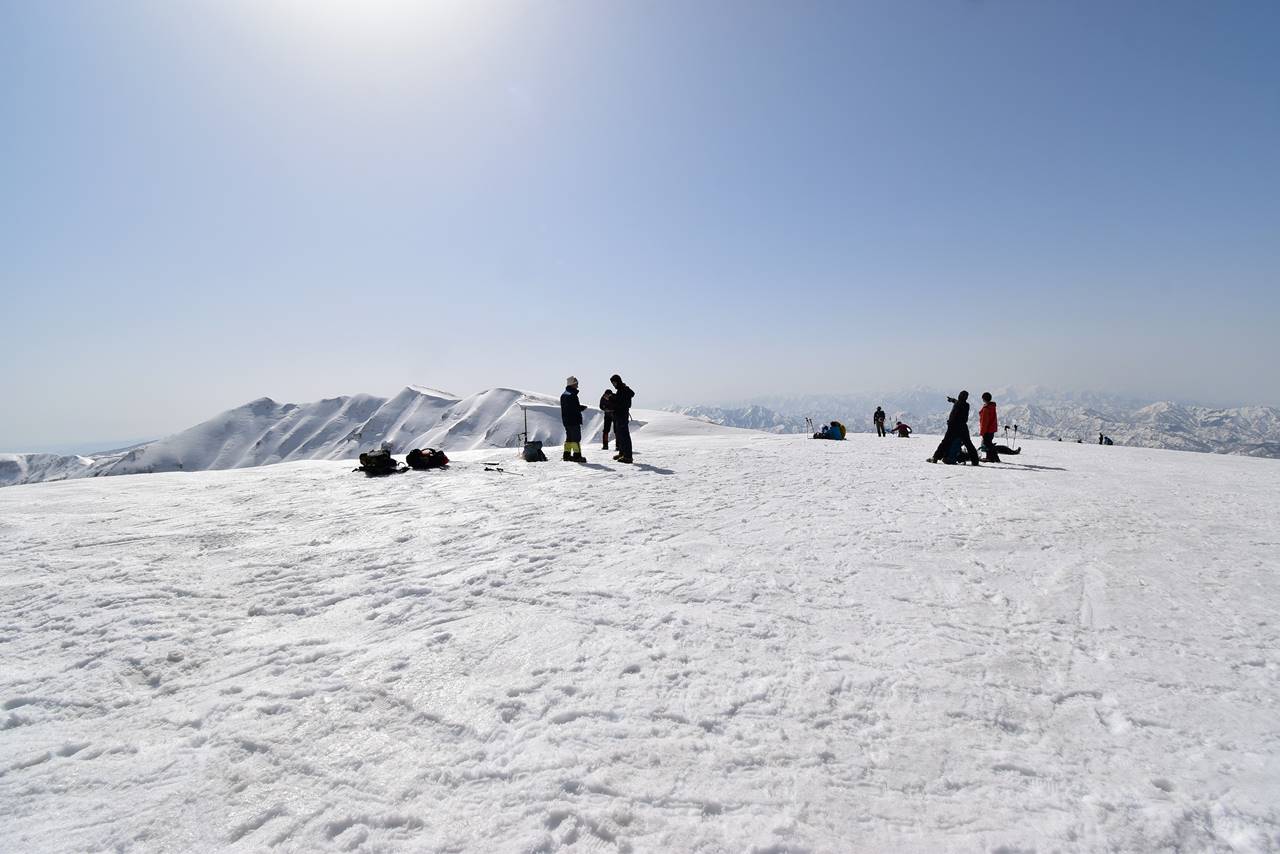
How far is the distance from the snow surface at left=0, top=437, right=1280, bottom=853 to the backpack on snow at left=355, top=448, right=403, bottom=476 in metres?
5.38

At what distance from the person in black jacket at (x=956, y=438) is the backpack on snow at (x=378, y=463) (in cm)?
1697

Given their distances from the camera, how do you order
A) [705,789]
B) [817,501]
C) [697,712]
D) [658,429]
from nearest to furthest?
[705,789], [697,712], [817,501], [658,429]

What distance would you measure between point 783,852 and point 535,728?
1.78 meters

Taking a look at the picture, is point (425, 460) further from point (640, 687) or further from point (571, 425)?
point (640, 687)

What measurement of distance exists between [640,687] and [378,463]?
12345 mm

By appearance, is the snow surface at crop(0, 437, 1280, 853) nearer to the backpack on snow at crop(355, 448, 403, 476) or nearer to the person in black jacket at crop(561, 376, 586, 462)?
the backpack on snow at crop(355, 448, 403, 476)

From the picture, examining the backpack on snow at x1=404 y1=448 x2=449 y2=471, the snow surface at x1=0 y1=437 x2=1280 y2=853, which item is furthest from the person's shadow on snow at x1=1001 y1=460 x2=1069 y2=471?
the backpack on snow at x1=404 y1=448 x2=449 y2=471

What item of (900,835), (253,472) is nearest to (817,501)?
(900,835)

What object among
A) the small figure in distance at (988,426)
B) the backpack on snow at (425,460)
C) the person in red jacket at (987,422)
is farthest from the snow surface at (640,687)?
the person in red jacket at (987,422)

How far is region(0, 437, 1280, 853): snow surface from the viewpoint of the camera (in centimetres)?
294

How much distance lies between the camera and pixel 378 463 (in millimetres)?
14016

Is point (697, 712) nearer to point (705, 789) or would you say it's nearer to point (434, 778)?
point (705, 789)

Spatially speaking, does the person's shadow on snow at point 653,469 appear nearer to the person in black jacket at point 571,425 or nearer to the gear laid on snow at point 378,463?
the person in black jacket at point 571,425

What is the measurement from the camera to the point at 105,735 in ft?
11.9
